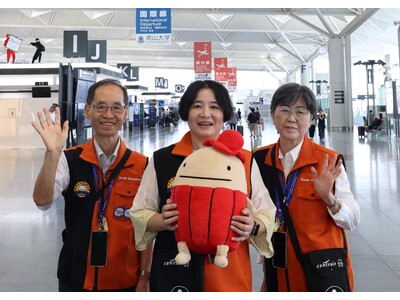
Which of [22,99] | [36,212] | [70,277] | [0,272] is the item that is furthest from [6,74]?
[70,277]

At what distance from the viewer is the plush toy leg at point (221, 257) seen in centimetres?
163

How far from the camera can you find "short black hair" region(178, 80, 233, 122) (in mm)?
2059

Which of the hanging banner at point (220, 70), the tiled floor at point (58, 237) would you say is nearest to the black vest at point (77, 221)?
the tiled floor at point (58, 237)

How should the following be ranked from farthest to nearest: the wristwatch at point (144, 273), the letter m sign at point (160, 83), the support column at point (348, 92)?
the letter m sign at point (160, 83) → the support column at point (348, 92) → the wristwatch at point (144, 273)

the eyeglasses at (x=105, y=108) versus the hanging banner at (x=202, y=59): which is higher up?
the hanging banner at (x=202, y=59)

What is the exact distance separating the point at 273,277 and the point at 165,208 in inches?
37.9

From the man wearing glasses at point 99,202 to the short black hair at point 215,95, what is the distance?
487 millimetres

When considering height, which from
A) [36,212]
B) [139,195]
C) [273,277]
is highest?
[139,195]

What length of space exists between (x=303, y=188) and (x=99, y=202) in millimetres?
1072

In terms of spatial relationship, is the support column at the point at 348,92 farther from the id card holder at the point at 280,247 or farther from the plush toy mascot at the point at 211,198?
the plush toy mascot at the point at 211,198

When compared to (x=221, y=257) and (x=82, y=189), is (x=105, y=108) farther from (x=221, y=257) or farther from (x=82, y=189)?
(x=221, y=257)

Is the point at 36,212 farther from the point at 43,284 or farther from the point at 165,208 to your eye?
the point at 165,208

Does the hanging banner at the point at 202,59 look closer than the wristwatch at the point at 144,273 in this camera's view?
No

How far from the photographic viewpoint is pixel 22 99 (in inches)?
808
